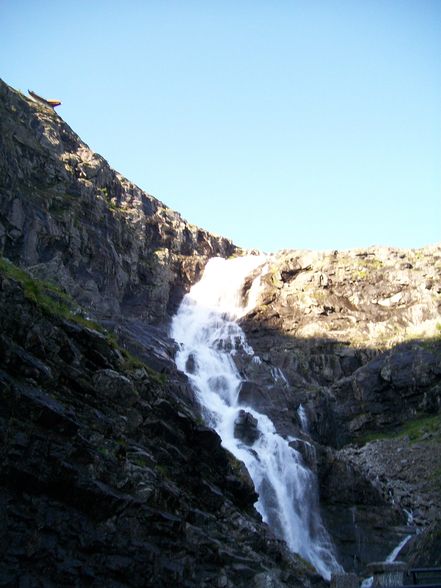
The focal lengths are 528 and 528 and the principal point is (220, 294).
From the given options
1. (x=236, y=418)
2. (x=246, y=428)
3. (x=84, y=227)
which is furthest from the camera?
(x=84, y=227)

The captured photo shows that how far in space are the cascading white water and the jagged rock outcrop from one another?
1047cm

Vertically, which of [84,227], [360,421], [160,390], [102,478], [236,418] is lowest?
[102,478]

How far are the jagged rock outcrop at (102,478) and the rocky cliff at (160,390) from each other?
0.04 meters

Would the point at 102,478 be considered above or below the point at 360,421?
below

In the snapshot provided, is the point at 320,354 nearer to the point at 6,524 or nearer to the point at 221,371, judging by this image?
the point at 221,371

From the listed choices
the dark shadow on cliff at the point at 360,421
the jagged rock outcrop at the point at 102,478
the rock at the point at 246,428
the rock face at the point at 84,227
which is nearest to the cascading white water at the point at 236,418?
the rock at the point at 246,428

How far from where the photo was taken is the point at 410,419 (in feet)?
159

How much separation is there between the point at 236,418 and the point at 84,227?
28.8 meters

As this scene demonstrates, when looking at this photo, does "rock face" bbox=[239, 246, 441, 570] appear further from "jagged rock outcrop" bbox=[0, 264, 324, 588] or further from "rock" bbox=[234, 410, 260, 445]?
"jagged rock outcrop" bbox=[0, 264, 324, 588]

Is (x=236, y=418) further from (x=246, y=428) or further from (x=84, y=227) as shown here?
(x=84, y=227)

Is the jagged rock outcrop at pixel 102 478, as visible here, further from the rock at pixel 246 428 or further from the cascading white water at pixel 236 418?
the rock at pixel 246 428

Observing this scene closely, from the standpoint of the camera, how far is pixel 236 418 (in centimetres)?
3481

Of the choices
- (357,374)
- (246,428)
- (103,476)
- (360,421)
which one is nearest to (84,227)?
(246,428)

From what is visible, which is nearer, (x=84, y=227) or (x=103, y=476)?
(x=103, y=476)
